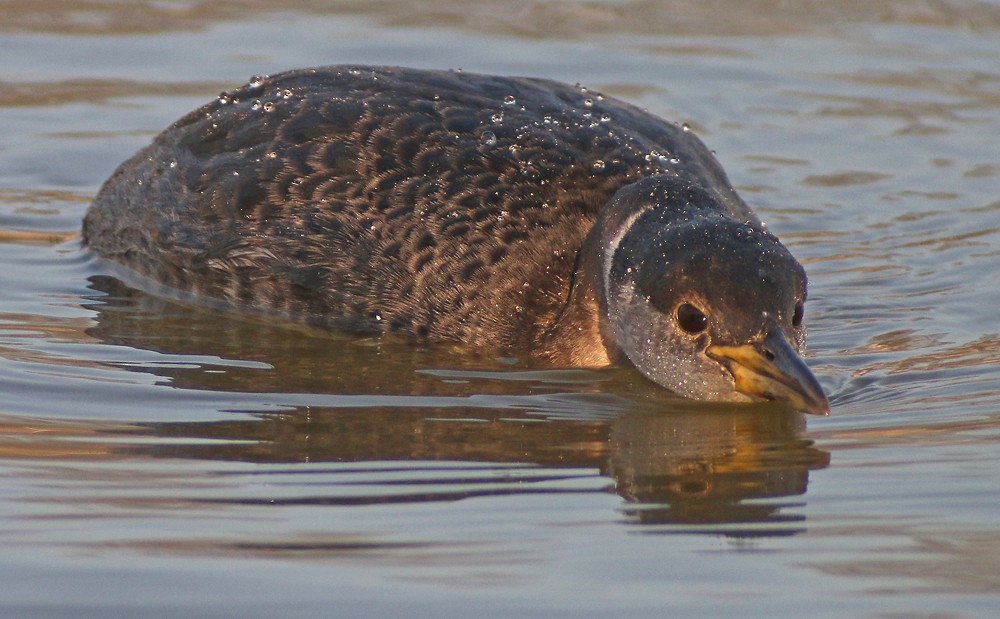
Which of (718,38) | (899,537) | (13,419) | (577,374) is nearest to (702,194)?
(577,374)

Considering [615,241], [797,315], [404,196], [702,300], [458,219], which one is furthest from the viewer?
[404,196]

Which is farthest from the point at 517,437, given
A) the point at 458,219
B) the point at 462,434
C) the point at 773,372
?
the point at 458,219

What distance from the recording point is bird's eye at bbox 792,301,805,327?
7.48 meters

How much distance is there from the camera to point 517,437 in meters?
7.13

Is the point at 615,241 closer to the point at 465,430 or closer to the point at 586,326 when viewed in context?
the point at 586,326

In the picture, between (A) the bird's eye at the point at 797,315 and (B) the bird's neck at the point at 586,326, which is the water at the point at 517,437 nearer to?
(B) the bird's neck at the point at 586,326

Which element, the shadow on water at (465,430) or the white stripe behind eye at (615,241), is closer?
the shadow on water at (465,430)

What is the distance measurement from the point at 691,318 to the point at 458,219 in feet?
5.11

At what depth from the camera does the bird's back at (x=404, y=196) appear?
28.0 ft

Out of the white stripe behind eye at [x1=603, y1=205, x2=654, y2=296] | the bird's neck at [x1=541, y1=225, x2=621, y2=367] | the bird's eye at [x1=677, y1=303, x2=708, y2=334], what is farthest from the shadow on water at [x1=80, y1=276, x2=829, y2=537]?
the white stripe behind eye at [x1=603, y1=205, x2=654, y2=296]

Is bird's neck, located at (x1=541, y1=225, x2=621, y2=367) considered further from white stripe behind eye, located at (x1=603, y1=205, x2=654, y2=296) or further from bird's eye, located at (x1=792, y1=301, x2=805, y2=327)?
bird's eye, located at (x1=792, y1=301, x2=805, y2=327)

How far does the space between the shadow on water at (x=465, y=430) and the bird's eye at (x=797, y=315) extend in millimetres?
429

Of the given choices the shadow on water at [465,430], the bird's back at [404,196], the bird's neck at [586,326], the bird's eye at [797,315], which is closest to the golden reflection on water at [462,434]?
the shadow on water at [465,430]

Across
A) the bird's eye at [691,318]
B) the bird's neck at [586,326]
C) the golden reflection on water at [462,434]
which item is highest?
the bird's eye at [691,318]
